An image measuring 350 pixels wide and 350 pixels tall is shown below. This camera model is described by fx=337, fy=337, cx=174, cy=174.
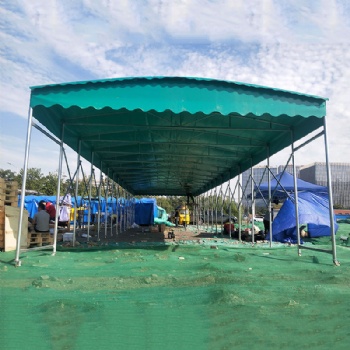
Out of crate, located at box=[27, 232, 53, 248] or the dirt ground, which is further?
the dirt ground

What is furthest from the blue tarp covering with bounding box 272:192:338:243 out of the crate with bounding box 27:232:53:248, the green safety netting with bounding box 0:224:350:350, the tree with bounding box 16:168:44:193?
the tree with bounding box 16:168:44:193

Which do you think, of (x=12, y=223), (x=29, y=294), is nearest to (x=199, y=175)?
(x=12, y=223)

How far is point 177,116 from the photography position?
845cm

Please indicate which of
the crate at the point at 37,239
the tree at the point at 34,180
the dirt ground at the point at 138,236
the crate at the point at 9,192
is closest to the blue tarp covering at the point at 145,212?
the dirt ground at the point at 138,236

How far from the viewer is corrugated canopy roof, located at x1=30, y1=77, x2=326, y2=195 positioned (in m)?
6.53

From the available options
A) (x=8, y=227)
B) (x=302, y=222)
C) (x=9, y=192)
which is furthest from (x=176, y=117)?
(x=302, y=222)

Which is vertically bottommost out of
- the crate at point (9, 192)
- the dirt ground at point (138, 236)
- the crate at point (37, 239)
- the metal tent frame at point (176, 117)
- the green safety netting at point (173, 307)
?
the green safety netting at point (173, 307)

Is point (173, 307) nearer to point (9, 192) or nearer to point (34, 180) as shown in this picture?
point (9, 192)

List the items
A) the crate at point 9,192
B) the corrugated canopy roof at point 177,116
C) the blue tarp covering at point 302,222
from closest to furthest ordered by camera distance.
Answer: the corrugated canopy roof at point 177,116 → the crate at point 9,192 → the blue tarp covering at point 302,222

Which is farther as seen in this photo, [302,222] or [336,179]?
[336,179]

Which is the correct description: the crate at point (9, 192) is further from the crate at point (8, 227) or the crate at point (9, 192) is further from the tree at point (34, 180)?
the tree at point (34, 180)

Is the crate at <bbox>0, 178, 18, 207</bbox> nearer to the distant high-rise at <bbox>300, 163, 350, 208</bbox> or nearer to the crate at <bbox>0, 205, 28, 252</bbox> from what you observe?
the crate at <bbox>0, 205, 28, 252</bbox>

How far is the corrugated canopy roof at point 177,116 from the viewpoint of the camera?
653 centimetres

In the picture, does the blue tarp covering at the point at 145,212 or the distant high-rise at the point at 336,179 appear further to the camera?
the distant high-rise at the point at 336,179
